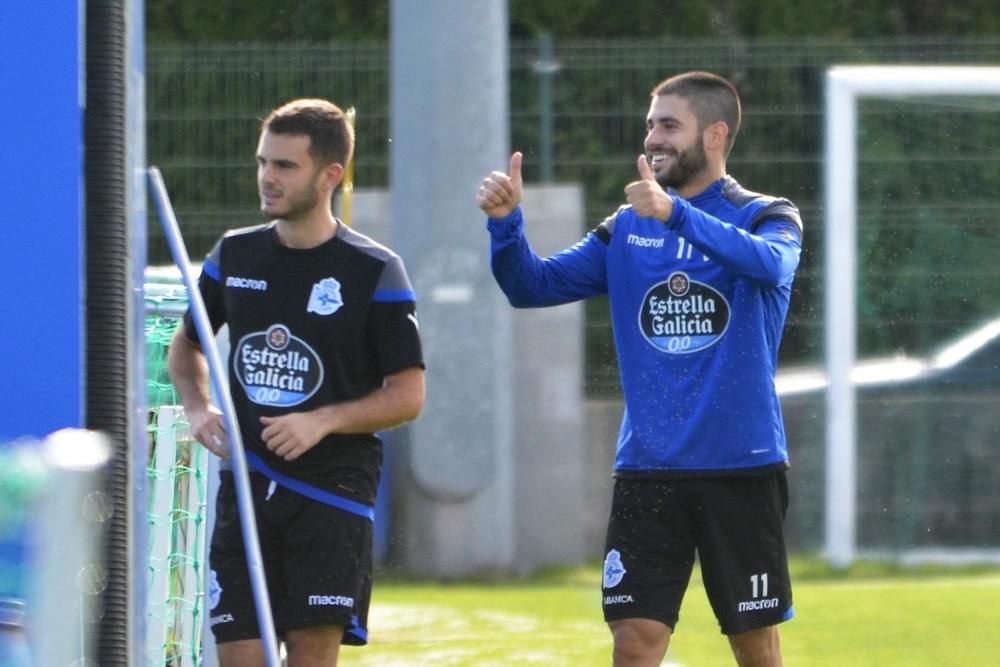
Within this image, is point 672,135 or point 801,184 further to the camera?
point 801,184

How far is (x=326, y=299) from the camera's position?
4.75 metres

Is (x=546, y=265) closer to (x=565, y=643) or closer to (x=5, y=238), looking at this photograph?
(x=5, y=238)

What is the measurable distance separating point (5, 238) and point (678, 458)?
6.93ft

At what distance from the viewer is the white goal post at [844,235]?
10.7 m

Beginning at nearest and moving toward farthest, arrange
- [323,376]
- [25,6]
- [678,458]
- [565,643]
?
[25,6], [323,376], [678,458], [565,643]

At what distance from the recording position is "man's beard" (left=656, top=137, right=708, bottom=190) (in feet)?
17.3

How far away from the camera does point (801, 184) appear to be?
1095cm

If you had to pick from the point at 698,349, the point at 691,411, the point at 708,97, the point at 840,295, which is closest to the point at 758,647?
the point at 691,411

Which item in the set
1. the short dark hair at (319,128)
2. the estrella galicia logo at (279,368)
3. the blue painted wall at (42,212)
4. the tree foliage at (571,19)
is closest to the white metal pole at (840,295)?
the tree foliage at (571,19)

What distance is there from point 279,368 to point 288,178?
17.9 inches

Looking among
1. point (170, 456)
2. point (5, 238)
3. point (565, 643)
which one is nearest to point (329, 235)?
point (170, 456)

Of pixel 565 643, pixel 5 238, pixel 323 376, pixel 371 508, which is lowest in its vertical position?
pixel 565 643

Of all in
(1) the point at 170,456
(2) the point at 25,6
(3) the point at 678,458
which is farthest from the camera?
(1) the point at 170,456

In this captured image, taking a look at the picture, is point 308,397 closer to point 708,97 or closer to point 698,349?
point 698,349
